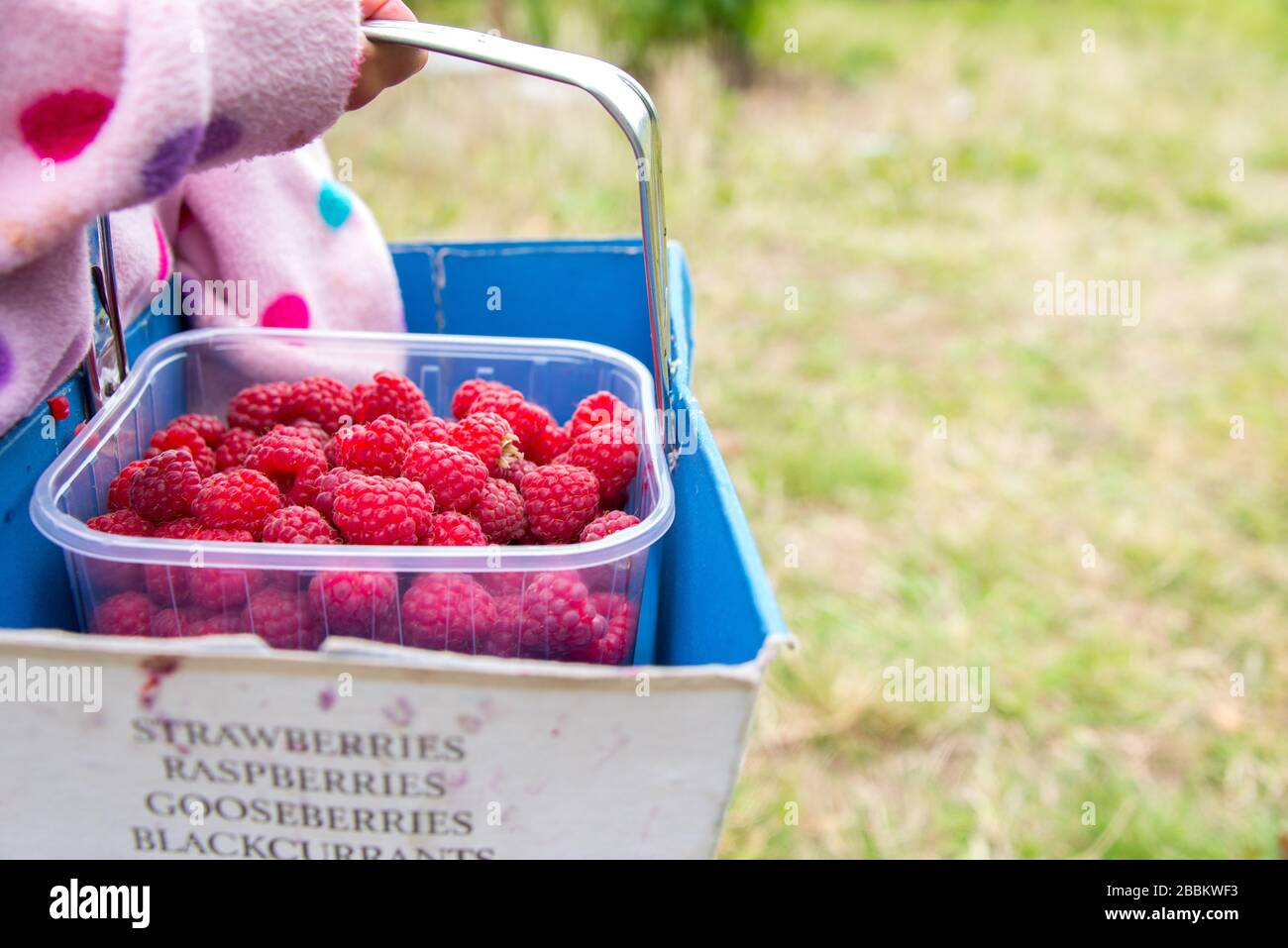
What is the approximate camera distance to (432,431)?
0.87m

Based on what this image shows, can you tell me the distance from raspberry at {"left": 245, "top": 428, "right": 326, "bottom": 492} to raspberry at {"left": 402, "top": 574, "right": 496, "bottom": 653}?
7.8 inches

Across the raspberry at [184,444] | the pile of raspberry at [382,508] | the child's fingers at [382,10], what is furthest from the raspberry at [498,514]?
the child's fingers at [382,10]

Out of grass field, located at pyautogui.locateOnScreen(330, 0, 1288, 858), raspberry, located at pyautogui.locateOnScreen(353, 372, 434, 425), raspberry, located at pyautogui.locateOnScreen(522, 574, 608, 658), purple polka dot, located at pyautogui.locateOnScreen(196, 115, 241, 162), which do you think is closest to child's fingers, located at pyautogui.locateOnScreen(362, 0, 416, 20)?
purple polka dot, located at pyautogui.locateOnScreen(196, 115, 241, 162)

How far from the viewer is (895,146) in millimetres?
4047

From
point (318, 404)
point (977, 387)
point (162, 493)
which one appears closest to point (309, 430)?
point (318, 404)

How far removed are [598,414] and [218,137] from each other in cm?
38

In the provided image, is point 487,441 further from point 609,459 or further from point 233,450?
point 233,450

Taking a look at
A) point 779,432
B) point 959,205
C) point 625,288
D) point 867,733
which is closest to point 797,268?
point 959,205

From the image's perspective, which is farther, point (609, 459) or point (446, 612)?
point (609, 459)

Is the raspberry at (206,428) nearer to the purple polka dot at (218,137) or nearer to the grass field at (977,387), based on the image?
the purple polka dot at (218,137)

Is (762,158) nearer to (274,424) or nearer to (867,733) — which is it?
(867,733)

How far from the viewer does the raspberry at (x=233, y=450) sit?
2.89 feet

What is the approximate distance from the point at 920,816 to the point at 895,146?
3033mm

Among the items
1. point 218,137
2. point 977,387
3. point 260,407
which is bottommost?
point 977,387
